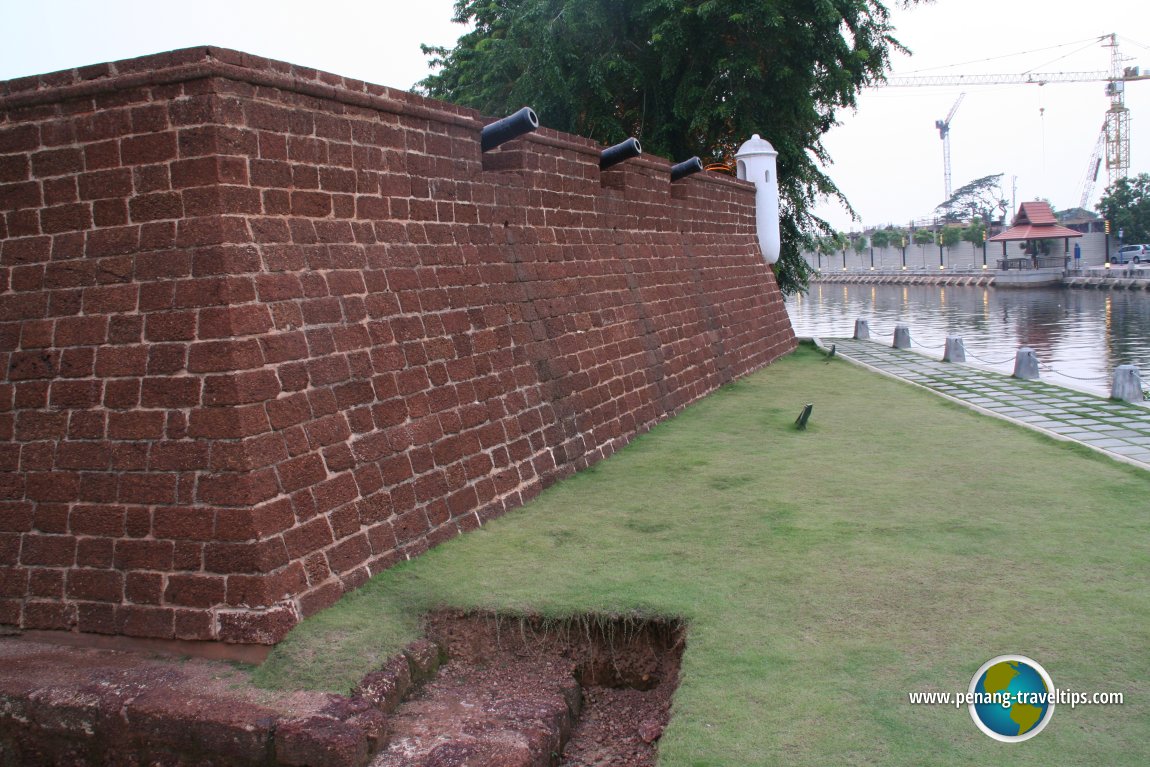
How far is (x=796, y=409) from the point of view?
9.58 metres

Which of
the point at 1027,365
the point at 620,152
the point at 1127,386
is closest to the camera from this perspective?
the point at 620,152

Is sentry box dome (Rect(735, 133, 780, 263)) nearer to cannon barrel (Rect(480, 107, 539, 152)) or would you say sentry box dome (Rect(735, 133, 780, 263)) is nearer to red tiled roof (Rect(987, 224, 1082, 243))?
cannon barrel (Rect(480, 107, 539, 152))

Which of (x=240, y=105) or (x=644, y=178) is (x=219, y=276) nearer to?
(x=240, y=105)

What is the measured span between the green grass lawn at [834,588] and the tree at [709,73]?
473 inches

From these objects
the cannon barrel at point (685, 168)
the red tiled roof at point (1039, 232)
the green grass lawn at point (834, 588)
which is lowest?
the green grass lawn at point (834, 588)

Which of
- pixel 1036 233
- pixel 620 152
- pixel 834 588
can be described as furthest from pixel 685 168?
pixel 1036 233

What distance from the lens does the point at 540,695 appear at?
3797mm

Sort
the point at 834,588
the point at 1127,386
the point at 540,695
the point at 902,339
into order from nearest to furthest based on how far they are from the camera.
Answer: the point at 540,695 < the point at 834,588 < the point at 1127,386 < the point at 902,339

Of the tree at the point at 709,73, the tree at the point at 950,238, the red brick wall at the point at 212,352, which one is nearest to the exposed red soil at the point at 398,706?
the red brick wall at the point at 212,352

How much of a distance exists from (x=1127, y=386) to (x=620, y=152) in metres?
5.85

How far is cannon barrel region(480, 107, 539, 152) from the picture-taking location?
20.1ft

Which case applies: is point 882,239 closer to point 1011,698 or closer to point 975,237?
point 975,237

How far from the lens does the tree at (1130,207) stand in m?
54.0

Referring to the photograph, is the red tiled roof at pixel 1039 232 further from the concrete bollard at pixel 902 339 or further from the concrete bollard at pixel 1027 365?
the concrete bollard at pixel 1027 365
